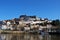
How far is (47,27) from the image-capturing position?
71.1 m

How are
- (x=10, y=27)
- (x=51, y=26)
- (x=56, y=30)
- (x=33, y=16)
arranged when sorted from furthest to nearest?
(x=33, y=16)
(x=10, y=27)
(x=51, y=26)
(x=56, y=30)

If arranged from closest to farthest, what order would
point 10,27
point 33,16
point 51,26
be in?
point 51,26 → point 10,27 → point 33,16

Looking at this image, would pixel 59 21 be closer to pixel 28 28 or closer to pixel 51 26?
pixel 51 26

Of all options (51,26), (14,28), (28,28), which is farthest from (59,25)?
(14,28)

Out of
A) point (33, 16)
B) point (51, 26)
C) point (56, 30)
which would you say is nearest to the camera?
point (56, 30)

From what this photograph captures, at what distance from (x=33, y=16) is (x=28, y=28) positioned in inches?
1155

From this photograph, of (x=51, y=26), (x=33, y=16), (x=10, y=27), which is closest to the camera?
(x=51, y=26)

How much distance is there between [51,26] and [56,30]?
5233 millimetres

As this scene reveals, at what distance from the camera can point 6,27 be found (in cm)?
8075

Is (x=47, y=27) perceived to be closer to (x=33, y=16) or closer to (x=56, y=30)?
(x=56, y=30)

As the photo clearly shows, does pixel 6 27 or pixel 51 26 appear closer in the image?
pixel 51 26

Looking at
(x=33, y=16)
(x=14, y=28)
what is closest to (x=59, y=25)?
(x=14, y=28)

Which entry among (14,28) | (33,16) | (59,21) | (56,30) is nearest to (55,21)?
(59,21)

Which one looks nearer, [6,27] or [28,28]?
[28,28]
